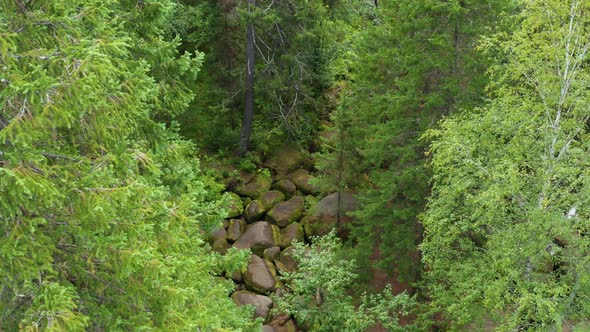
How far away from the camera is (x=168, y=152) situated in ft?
28.5

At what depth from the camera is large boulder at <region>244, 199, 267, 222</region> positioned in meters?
18.5

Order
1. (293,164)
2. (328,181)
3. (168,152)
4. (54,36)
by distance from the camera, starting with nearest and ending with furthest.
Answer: (54,36)
(168,152)
(328,181)
(293,164)

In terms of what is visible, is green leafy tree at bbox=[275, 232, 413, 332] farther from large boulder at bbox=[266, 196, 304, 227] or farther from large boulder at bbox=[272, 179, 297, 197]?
large boulder at bbox=[272, 179, 297, 197]

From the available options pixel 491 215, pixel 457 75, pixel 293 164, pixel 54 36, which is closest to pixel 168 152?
pixel 54 36

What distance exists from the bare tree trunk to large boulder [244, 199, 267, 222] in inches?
100

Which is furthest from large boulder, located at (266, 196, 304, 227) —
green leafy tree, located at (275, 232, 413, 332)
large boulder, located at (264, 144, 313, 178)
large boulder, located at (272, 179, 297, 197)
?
green leafy tree, located at (275, 232, 413, 332)

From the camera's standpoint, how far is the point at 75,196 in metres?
5.19

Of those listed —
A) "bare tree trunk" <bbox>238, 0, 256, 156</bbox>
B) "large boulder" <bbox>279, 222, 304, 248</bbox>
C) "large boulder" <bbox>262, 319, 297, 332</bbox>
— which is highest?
"bare tree trunk" <bbox>238, 0, 256, 156</bbox>

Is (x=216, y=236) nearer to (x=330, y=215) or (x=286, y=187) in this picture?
(x=286, y=187)

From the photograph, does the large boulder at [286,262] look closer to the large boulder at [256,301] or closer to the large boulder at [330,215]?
the large boulder at [330,215]

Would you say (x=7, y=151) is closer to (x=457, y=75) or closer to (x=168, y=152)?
(x=168, y=152)

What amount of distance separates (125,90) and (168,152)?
94.3 inches

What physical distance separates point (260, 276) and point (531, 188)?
9.64 m

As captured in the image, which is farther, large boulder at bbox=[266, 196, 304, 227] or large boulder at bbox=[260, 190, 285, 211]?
large boulder at bbox=[260, 190, 285, 211]
